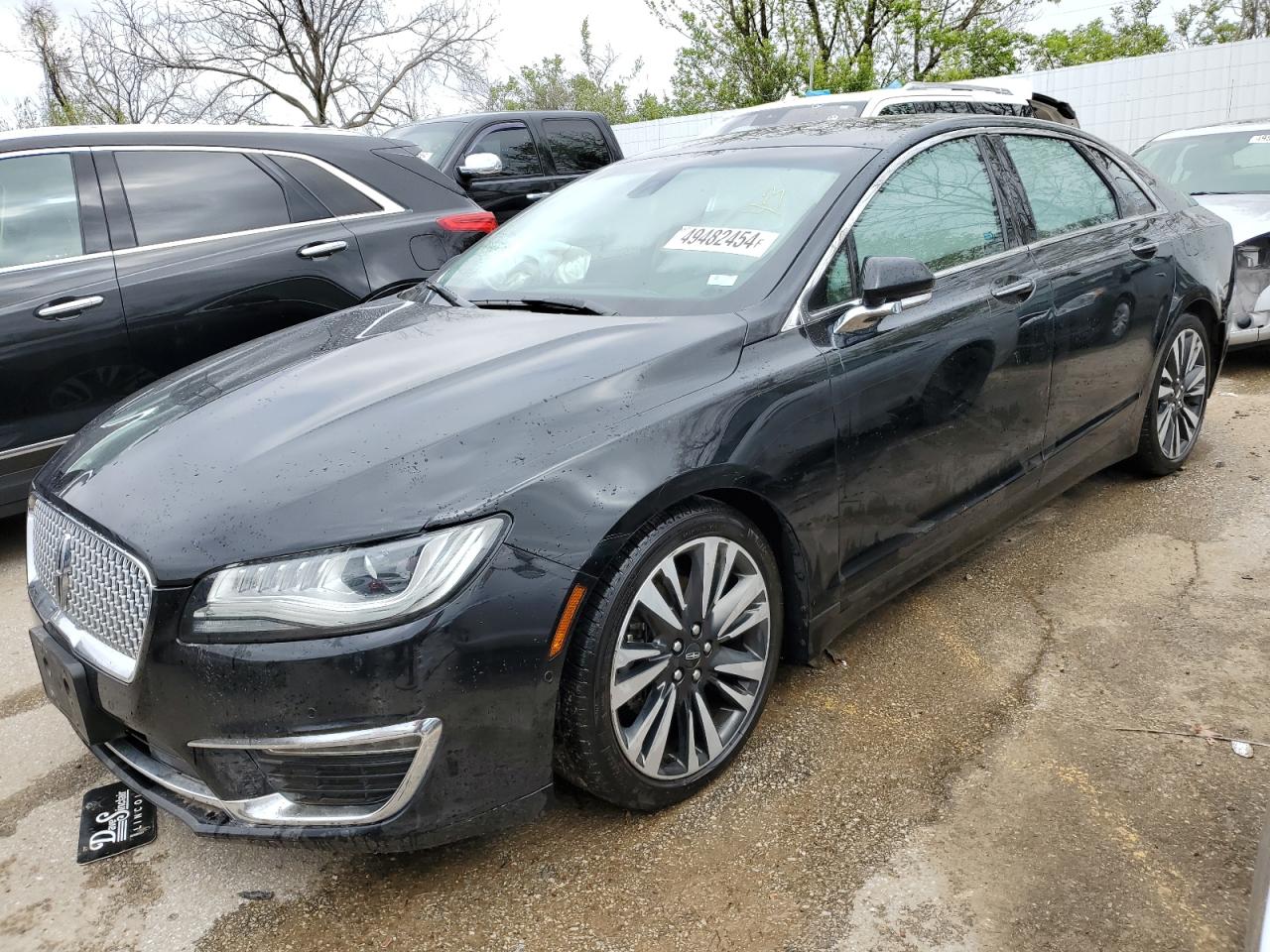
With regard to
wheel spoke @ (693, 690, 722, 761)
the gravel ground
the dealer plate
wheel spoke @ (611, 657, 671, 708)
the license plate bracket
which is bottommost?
the gravel ground

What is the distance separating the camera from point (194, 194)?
4.50 metres

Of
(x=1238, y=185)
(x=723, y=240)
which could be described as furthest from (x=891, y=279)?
(x=1238, y=185)

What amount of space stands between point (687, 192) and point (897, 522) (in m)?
1.21

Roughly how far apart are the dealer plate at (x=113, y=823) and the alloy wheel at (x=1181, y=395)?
398 centimetres

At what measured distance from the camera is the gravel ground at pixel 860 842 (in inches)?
80.4

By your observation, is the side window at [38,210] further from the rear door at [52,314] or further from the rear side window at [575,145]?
the rear side window at [575,145]

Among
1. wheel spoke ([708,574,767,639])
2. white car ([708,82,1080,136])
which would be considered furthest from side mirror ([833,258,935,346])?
white car ([708,82,1080,136])

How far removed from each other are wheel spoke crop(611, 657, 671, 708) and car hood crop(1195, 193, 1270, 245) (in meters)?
5.29

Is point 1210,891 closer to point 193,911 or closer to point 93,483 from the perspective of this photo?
point 193,911

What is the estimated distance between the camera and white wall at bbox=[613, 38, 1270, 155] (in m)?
13.2

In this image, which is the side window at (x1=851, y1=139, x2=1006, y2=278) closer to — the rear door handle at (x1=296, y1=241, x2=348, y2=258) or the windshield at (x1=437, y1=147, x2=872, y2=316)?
the windshield at (x1=437, y1=147, x2=872, y2=316)

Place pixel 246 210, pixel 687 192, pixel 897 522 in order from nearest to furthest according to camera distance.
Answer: pixel 897 522
pixel 687 192
pixel 246 210

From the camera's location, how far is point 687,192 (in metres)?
3.11

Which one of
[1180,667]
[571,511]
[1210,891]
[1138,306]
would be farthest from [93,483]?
[1138,306]
